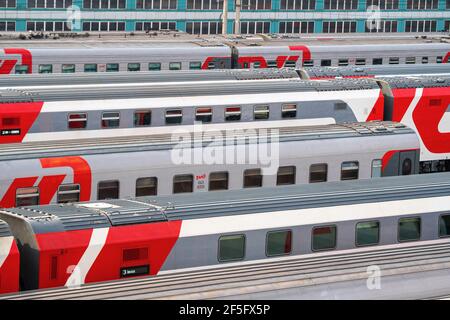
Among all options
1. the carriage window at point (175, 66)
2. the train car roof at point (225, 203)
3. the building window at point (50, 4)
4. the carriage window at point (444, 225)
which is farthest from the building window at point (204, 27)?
the carriage window at point (444, 225)

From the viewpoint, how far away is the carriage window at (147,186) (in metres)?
27.5

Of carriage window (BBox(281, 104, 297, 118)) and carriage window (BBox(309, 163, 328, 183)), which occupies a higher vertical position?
carriage window (BBox(281, 104, 297, 118))

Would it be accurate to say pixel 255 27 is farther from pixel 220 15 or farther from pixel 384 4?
pixel 384 4

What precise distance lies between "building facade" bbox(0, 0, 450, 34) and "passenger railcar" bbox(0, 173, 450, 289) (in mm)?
55308

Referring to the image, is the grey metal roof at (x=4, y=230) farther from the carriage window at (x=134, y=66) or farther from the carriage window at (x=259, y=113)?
the carriage window at (x=134, y=66)

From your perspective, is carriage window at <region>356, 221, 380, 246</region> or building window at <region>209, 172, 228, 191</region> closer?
carriage window at <region>356, 221, 380, 246</region>

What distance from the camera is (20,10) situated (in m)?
76.8

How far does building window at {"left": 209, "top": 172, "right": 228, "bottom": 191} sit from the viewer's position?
94.5ft

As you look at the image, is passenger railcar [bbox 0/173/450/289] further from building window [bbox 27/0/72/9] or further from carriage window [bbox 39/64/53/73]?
building window [bbox 27/0/72/9]

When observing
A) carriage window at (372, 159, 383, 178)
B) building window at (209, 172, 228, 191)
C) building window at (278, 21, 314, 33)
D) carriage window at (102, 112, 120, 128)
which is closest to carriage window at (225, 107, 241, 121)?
carriage window at (102, 112, 120, 128)

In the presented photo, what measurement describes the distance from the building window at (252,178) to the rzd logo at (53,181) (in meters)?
4.60

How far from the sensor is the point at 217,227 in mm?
22031

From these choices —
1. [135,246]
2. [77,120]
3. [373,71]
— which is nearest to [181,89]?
[77,120]
